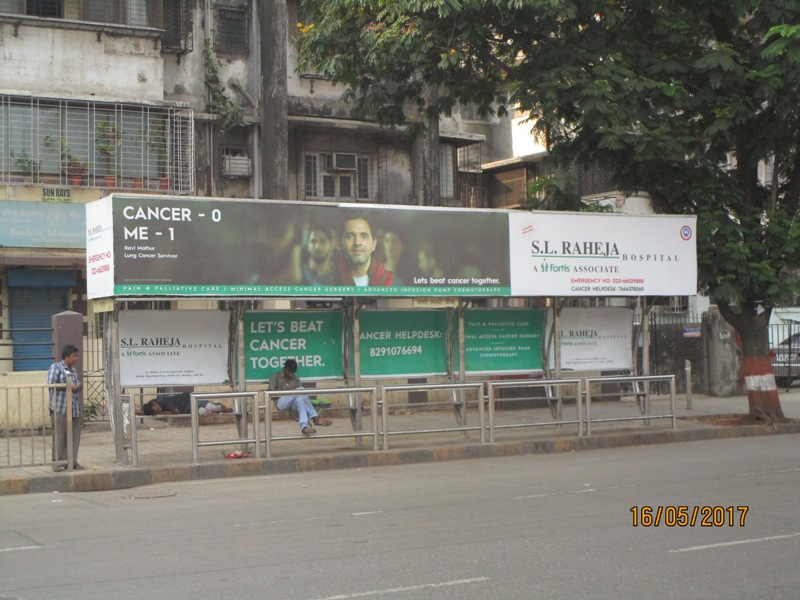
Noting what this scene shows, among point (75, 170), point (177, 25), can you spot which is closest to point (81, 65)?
point (75, 170)

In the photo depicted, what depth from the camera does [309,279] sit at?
49.1 feet

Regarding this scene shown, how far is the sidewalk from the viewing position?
13.3 metres

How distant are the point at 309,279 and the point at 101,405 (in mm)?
6597

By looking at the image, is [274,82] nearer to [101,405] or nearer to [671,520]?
[101,405]

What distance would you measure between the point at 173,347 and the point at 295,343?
6.48ft

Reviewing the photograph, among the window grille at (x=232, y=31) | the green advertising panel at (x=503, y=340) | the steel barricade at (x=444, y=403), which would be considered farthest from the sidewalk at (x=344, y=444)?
the window grille at (x=232, y=31)

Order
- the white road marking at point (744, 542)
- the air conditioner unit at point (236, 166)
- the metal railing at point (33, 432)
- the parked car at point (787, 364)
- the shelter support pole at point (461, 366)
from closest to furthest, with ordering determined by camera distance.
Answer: the white road marking at point (744, 542) < the metal railing at point (33, 432) < the shelter support pole at point (461, 366) < the air conditioner unit at point (236, 166) < the parked car at point (787, 364)

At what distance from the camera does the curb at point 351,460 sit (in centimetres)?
1295

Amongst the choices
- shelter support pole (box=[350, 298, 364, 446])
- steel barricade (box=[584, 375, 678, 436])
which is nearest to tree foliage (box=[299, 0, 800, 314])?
steel barricade (box=[584, 375, 678, 436])

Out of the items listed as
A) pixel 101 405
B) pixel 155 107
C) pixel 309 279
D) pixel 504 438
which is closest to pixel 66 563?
pixel 309 279

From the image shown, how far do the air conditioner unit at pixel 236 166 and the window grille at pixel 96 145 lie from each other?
156 centimetres

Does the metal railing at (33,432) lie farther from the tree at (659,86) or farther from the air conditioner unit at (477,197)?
the air conditioner unit at (477,197)

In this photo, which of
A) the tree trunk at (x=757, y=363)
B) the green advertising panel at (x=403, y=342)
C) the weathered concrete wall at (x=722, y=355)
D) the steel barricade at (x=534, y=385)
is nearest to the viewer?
the steel barricade at (x=534, y=385)

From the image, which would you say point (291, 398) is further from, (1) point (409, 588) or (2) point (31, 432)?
(1) point (409, 588)
